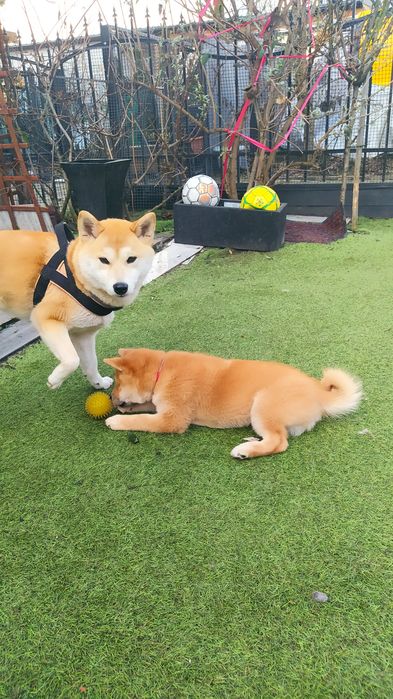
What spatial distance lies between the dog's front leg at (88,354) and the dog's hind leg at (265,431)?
37.4 inches

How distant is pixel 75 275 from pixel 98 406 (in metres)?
0.67

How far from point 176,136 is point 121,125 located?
77 centimetres

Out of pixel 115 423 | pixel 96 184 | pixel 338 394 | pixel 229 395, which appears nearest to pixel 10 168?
pixel 96 184

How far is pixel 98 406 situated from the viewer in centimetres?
245

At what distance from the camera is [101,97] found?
675 cm

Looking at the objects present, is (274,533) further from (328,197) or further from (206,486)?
(328,197)

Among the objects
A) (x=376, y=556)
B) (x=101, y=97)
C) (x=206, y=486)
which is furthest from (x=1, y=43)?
(x=376, y=556)

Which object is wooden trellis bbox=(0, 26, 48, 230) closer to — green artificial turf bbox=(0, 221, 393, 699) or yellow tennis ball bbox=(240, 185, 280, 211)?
yellow tennis ball bbox=(240, 185, 280, 211)

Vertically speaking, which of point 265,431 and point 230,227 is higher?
point 230,227

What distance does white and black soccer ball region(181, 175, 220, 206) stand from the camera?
5637mm

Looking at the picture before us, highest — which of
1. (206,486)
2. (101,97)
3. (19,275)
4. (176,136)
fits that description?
(101,97)

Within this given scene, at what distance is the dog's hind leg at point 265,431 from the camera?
2.10 meters

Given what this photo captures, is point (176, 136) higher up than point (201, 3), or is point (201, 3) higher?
point (201, 3)

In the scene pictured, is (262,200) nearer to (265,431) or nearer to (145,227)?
(145,227)
